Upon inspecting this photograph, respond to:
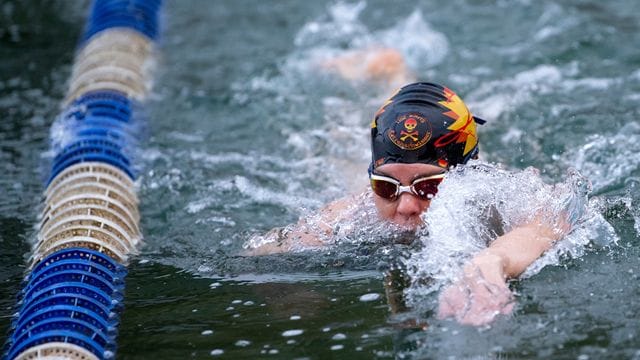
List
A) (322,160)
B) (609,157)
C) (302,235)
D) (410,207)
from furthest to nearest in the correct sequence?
(322,160) → (609,157) → (302,235) → (410,207)

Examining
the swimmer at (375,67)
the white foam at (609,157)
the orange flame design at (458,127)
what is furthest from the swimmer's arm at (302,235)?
the swimmer at (375,67)

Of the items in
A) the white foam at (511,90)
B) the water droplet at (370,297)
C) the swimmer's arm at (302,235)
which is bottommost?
the water droplet at (370,297)

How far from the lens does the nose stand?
414 cm

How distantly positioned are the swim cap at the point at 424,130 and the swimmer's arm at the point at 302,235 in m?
0.49

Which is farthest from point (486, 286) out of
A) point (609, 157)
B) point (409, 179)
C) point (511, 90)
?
point (511, 90)

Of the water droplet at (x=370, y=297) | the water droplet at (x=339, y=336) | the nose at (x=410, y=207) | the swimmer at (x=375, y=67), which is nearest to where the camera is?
the water droplet at (x=339, y=336)

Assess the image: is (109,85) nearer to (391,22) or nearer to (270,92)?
(270,92)

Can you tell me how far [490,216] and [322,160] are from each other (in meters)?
1.84

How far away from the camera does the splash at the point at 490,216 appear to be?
155 inches

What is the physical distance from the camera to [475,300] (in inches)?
135

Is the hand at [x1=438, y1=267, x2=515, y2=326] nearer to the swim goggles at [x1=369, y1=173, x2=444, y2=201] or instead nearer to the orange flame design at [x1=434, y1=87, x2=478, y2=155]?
the swim goggles at [x1=369, y1=173, x2=444, y2=201]

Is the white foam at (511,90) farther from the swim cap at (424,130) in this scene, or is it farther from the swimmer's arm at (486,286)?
the swimmer's arm at (486,286)

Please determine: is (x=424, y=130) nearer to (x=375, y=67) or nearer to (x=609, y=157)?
(x=609, y=157)

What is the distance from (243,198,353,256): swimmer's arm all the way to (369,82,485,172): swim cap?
49 cm
